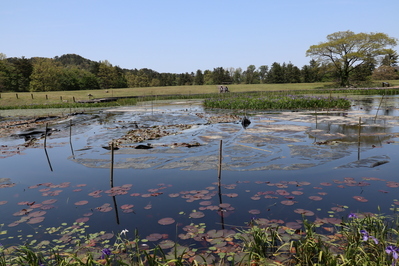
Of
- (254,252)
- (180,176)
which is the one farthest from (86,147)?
(254,252)

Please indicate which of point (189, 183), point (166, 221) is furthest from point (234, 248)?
point (189, 183)

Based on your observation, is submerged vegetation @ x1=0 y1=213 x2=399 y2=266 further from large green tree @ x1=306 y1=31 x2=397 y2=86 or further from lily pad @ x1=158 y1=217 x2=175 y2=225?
large green tree @ x1=306 y1=31 x2=397 y2=86

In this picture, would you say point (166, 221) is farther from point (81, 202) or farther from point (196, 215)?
point (81, 202)

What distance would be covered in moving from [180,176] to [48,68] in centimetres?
8503

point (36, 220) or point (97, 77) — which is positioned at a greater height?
point (97, 77)

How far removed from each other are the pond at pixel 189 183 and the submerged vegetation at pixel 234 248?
0.23 m

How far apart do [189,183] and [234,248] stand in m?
3.59

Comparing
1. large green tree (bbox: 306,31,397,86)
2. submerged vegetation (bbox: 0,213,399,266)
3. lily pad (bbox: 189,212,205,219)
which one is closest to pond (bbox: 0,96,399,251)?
lily pad (bbox: 189,212,205,219)

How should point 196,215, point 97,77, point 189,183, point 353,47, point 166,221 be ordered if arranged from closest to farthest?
1. point 166,221
2. point 196,215
3. point 189,183
4. point 353,47
5. point 97,77

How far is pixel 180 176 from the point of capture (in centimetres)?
884

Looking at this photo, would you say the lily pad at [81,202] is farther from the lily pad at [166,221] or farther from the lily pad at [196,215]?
the lily pad at [196,215]

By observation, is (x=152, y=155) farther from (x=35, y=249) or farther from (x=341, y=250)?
(x=341, y=250)

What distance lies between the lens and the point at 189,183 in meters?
8.20

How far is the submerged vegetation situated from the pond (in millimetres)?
226
